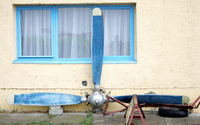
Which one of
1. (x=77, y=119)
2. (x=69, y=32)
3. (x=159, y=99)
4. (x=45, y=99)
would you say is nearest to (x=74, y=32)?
(x=69, y=32)

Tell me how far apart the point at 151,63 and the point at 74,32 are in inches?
72.9

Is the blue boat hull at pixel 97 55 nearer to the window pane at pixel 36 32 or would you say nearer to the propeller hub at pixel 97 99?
the propeller hub at pixel 97 99

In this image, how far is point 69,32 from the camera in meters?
6.91

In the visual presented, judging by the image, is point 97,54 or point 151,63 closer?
point 97,54

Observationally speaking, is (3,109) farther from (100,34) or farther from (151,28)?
(151,28)

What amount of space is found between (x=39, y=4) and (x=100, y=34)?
1.59 meters

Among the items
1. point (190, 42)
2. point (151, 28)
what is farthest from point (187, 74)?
point (151, 28)

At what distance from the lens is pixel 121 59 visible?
22.2ft

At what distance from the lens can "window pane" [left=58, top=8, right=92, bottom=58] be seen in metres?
6.88

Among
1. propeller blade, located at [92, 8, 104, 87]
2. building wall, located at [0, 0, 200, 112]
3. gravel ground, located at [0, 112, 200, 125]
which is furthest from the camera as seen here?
building wall, located at [0, 0, 200, 112]

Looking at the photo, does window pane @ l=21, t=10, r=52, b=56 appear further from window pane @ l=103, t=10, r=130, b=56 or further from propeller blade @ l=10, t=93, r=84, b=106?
window pane @ l=103, t=10, r=130, b=56

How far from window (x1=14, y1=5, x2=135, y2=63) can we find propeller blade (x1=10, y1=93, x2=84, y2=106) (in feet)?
2.89

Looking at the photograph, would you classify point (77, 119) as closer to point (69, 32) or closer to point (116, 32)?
point (69, 32)

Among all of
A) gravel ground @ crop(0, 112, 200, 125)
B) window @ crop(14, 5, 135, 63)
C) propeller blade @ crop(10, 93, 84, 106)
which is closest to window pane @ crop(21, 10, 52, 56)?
window @ crop(14, 5, 135, 63)
